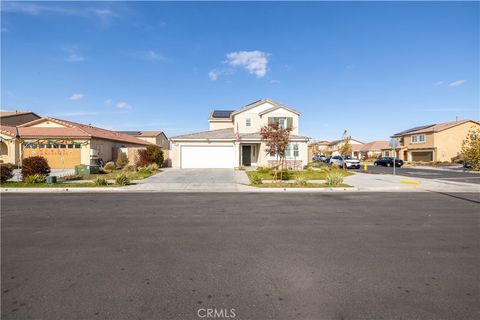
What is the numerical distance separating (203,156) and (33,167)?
15.7m

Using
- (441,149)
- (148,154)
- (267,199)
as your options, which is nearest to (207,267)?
(267,199)

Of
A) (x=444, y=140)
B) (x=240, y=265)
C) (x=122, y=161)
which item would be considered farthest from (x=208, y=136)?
(x=444, y=140)

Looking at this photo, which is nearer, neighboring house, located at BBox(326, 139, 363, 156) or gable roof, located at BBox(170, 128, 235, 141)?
gable roof, located at BBox(170, 128, 235, 141)

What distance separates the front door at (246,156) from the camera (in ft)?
99.6

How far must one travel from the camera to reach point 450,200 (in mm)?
11188

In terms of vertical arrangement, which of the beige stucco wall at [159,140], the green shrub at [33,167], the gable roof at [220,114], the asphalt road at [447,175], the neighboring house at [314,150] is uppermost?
the gable roof at [220,114]

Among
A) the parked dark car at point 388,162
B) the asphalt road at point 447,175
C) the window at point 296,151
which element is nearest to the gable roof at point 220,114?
the window at point 296,151

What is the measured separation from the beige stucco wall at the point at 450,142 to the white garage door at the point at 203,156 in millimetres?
34214

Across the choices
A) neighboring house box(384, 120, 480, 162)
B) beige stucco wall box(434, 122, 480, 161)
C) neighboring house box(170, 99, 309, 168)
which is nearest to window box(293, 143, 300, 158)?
neighboring house box(170, 99, 309, 168)

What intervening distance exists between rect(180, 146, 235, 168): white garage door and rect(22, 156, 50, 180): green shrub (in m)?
14.0

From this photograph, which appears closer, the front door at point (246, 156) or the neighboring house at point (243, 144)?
the neighboring house at point (243, 144)

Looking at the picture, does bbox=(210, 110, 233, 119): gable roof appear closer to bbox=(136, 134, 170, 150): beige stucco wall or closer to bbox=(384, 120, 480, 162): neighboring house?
bbox=(136, 134, 170, 150): beige stucco wall

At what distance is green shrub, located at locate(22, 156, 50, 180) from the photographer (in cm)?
1566

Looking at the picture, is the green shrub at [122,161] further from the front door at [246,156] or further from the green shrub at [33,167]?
the front door at [246,156]
